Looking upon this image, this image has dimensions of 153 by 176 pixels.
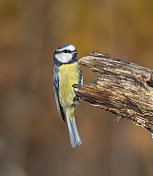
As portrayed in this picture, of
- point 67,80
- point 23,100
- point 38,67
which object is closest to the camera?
point 67,80

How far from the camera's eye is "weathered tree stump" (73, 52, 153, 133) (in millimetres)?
2412

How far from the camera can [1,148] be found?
573cm

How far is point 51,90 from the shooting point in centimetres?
667

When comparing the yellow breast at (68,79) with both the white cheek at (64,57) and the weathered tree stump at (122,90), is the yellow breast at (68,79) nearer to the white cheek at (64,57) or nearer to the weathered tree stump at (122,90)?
the white cheek at (64,57)

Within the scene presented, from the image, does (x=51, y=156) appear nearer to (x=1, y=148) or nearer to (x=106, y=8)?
(x=1, y=148)

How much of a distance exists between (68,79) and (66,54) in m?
0.27

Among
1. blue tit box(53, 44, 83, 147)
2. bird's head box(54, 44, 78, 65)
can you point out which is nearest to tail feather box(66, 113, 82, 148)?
blue tit box(53, 44, 83, 147)

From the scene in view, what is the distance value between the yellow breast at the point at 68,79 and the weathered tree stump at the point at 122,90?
23.4 inches

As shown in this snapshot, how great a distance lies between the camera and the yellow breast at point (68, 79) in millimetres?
3252

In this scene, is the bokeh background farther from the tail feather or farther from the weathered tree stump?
the weathered tree stump

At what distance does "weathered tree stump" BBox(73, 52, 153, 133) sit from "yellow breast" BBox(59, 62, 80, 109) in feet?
1.95

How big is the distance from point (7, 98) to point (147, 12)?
3.71 m

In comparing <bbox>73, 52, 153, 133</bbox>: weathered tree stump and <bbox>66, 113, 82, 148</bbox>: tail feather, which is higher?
<bbox>73, 52, 153, 133</bbox>: weathered tree stump

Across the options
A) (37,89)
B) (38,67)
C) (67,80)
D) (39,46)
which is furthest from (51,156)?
(67,80)
